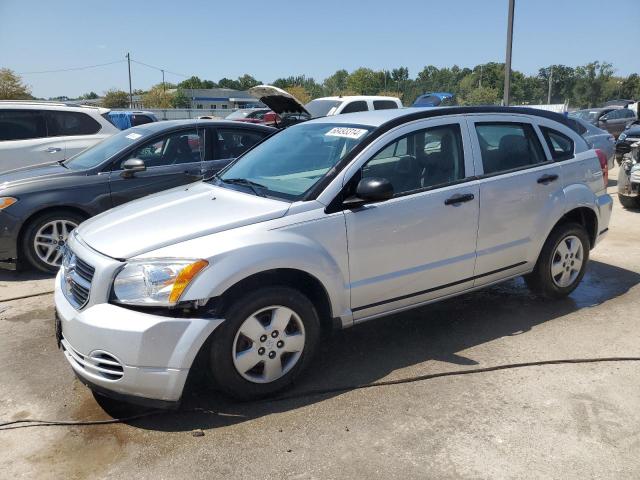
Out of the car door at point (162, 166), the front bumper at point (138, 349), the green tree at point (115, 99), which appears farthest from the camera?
the green tree at point (115, 99)

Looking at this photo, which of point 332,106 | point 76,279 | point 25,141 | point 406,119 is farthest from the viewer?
point 332,106

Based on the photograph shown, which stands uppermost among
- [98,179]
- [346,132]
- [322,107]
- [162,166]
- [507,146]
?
[322,107]

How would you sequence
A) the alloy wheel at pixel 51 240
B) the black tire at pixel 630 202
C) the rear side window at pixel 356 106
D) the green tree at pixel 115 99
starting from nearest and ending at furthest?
1. the alloy wheel at pixel 51 240
2. the black tire at pixel 630 202
3. the rear side window at pixel 356 106
4. the green tree at pixel 115 99

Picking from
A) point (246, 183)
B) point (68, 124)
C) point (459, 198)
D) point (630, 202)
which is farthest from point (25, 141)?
point (630, 202)

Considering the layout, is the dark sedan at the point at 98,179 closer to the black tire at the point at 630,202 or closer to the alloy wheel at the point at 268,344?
the alloy wheel at the point at 268,344

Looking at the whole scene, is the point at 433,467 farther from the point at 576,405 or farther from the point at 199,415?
the point at 199,415

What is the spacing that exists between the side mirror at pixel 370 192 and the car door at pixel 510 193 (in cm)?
103

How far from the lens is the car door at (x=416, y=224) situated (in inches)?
144

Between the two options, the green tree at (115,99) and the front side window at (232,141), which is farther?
the green tree at (115,99)

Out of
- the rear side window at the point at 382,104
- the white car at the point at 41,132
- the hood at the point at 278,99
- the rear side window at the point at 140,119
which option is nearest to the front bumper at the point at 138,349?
the hood at the point at 278,99

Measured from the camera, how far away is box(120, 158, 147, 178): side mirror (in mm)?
6020

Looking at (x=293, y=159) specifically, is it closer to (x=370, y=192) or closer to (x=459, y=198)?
(x=370, y=192)

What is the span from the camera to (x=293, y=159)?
13.7ft

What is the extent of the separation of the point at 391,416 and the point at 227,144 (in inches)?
183
